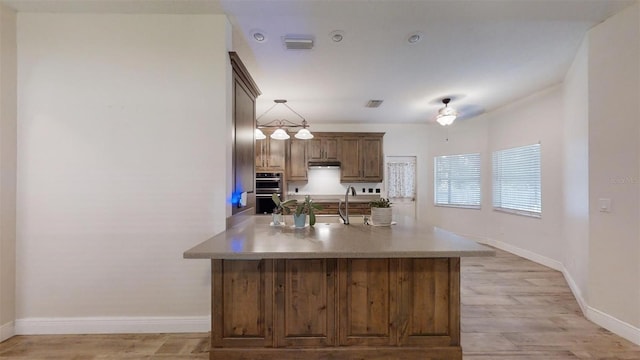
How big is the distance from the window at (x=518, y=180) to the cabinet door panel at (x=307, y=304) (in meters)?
4.23

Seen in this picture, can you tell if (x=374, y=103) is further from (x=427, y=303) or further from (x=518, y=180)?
(x=427, y=303)

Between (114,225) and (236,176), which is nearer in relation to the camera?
(114,225)

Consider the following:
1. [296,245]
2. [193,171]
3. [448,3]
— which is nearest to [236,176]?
[193,171]

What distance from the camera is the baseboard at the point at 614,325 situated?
2373 millimetres

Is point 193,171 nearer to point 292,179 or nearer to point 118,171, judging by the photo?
point 118,171

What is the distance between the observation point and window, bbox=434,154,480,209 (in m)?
5.93

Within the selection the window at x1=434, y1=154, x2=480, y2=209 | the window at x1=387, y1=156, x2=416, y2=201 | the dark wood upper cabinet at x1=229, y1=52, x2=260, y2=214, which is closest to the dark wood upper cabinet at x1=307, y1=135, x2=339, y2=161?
the window at x1=387, y1=156, x2=416, y2=201

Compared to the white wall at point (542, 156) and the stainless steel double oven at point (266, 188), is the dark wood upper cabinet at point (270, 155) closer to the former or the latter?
the stainless steel double oven at point (266, 188)

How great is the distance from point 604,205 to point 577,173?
0.78m

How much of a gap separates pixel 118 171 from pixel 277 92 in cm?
245

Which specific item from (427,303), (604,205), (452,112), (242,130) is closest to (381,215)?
(427,303)

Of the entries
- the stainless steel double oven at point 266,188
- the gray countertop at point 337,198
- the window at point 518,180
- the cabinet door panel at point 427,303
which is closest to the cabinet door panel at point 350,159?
the gray countertop at point 337,198

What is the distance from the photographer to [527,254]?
15.6 feet

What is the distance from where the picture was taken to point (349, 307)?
2.02 metres
